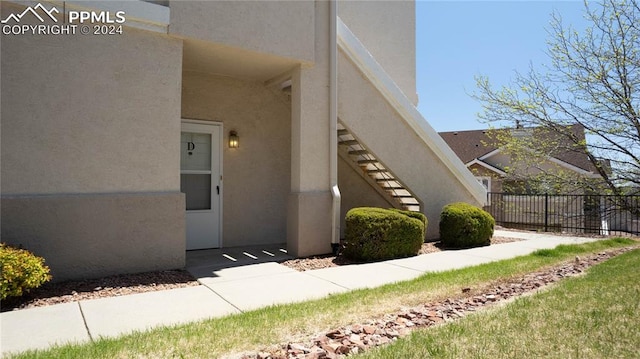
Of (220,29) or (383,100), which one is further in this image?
(383,100)

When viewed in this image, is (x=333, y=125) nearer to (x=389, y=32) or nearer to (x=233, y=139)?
(x=233, y=139)

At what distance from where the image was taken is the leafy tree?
856 centimetres

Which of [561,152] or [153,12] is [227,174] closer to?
[153,12]

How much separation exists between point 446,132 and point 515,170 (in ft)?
61.4

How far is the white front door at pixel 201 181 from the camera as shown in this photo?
24.9ft

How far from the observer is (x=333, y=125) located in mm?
7324

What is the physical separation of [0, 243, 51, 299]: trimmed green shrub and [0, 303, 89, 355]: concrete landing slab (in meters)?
0.25

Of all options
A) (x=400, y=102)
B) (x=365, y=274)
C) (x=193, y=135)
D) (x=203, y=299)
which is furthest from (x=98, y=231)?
(x=400, y=102)

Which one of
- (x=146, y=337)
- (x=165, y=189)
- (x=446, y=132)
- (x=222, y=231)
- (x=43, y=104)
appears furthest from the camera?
(x=446, y=132)

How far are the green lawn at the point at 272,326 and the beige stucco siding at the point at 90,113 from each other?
2.77m

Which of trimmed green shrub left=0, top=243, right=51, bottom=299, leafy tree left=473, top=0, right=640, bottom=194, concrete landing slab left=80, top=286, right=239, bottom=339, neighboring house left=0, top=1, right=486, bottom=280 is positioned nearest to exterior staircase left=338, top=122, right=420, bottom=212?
neighboring house left=0, top=1, right=486, bottom=280

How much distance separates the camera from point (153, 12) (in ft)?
18.3

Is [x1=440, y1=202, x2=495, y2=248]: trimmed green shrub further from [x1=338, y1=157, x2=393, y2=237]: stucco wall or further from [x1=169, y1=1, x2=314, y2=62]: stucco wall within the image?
[x1=169, y1=1, x2=314, y2=62]: stucco wall

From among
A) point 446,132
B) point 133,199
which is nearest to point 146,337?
point 133,199
